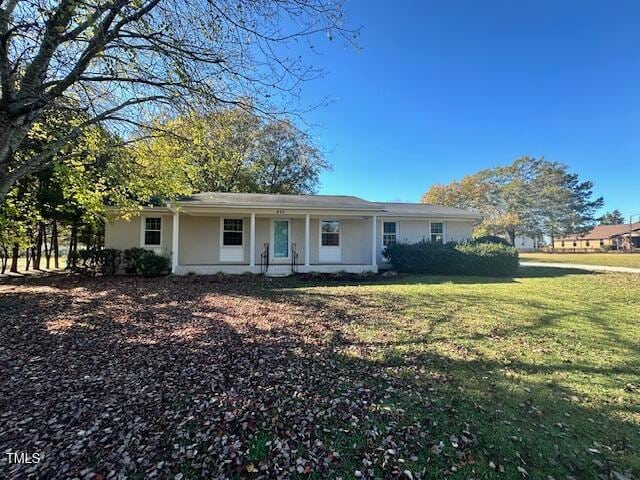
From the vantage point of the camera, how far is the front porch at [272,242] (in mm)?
Answer: 13555

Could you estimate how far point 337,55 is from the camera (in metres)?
5.33

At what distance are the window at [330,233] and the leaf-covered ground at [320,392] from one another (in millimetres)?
8380

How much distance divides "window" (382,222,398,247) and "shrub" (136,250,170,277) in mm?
10307

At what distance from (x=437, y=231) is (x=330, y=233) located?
19.9 feet

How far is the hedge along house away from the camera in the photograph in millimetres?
13047

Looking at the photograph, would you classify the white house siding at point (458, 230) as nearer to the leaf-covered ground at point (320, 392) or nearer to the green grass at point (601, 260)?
the green grass at point (601, 260)

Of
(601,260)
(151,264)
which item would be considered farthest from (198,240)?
(601,260)

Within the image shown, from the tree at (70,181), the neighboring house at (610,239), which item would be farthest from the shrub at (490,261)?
the neighboring house at (610,239)

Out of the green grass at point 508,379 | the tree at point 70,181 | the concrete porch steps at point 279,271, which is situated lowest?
the green grass at point 508,379

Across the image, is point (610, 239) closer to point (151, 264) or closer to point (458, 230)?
point (458, 230)

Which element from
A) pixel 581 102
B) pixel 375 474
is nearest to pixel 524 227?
pixel 581 102

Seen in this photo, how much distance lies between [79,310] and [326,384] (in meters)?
6.27

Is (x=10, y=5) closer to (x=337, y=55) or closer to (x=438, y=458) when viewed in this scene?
(x=337, y=55)

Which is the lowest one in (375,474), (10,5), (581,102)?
(375,474)
